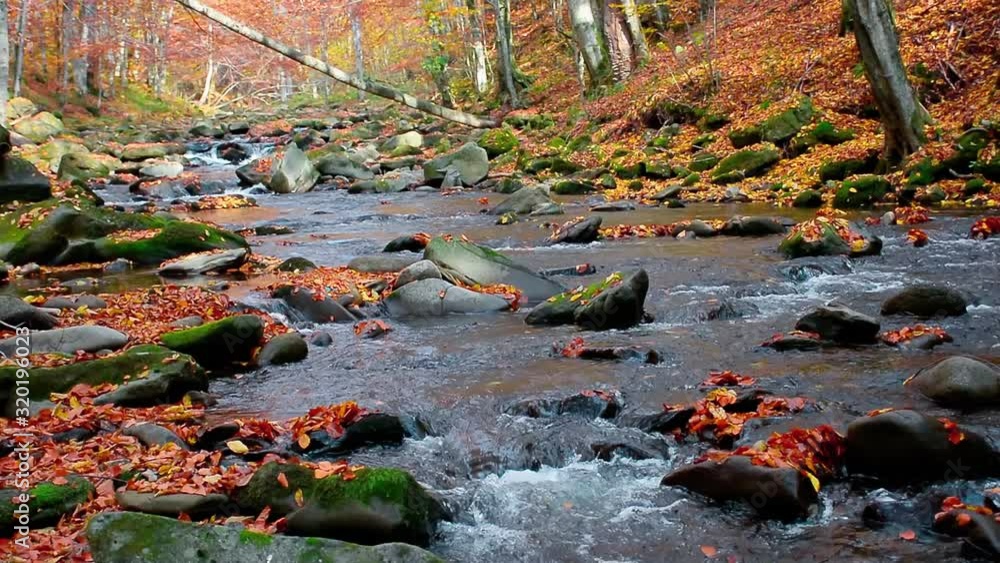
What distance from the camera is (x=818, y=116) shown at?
54.2 feet

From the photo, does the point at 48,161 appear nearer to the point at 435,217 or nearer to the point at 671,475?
the point at 435,217

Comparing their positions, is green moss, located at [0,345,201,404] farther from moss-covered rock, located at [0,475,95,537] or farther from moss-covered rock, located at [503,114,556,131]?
moss-covered rock, located at [503,114,556,131]

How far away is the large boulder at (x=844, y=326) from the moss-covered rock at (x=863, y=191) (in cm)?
676

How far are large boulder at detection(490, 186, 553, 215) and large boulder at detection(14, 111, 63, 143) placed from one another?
60.7ft

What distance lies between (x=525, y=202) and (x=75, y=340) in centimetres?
962

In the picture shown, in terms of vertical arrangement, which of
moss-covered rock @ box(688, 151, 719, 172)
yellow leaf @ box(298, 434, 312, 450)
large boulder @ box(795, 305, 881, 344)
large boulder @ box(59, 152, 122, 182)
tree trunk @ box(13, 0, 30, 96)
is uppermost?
tree trunk @ box(13, 0, 30, 96)

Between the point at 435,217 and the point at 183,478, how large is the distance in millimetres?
11590

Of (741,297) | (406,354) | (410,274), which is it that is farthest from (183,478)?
(741,297)

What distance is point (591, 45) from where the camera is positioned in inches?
987

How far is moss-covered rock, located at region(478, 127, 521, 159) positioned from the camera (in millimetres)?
23656

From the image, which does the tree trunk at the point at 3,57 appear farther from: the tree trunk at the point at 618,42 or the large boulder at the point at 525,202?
the tree trunk at the point at 618,42

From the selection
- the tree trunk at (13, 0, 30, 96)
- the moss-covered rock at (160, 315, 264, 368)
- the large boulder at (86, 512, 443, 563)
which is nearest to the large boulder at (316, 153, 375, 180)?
the tree trunk at (13, 0, 30, 96)

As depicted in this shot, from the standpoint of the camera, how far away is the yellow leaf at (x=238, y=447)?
5.30 meters

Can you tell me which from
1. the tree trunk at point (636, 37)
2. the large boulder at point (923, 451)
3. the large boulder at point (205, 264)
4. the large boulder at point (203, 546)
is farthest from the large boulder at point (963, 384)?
the tree trunk at point (636, 37)
